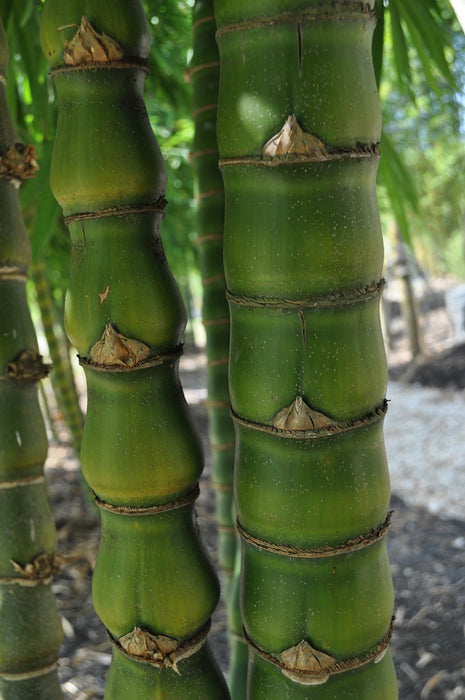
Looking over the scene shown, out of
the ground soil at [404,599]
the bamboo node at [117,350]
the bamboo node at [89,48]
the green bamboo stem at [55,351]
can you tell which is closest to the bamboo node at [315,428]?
the bamboo node at [117,350]

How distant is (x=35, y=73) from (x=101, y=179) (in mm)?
578

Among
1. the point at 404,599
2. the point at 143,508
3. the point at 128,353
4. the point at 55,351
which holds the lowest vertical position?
the point at 404,599

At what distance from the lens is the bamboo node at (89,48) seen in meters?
0.46

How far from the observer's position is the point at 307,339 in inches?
17.6

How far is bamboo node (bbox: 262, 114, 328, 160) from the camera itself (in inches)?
16.2

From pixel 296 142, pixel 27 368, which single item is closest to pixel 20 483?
pixel 27 368

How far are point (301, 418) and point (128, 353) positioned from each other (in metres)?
0.14

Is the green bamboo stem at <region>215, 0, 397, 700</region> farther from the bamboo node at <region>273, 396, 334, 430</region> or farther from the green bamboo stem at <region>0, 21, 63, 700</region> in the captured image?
the green bamboo stem at <region>0, 21, 63, 700</region>

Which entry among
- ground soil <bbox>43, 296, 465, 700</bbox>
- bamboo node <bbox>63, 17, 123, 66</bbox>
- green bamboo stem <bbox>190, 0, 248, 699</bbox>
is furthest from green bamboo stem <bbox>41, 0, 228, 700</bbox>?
ground soil <bbox>43, 296, 465, 700</bbox>

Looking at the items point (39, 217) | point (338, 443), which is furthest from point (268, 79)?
point (39, 217)

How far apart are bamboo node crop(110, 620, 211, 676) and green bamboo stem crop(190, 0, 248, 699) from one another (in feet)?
0.73

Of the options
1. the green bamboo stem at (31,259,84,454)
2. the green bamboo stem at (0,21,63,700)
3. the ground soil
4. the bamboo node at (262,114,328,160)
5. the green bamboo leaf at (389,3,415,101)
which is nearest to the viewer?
the bamboo node at (262,114,328,160)

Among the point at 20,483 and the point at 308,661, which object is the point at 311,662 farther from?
the point at 20,483

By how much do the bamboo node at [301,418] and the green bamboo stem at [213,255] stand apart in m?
0.35
